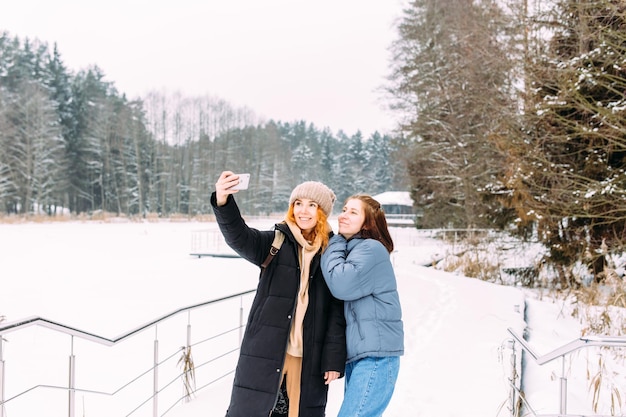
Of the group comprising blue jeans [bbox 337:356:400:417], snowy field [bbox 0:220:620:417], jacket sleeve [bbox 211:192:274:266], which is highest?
jacket sleeve [bbox 211:192:274:266]

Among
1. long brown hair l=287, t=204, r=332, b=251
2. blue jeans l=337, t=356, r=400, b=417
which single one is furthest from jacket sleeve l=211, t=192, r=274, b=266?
blue jeans l=337, t=356, r=400, b=417

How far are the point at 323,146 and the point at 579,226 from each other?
61.6 meters

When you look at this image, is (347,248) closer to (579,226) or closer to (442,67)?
(579,226)

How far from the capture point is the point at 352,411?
210 cm

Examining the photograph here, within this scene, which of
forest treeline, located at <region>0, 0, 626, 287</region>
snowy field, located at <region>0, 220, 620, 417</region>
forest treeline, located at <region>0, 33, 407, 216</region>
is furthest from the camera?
forest treeline, located at <region>0, 33, 407, 216</region>

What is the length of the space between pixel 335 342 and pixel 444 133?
16.9 m

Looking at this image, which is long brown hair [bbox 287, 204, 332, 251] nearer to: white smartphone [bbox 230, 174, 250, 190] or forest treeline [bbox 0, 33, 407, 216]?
white smartphone [bbox 230, 174, 250, 190]

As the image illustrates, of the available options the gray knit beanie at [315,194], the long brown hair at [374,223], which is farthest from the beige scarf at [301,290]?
the long brown hair at [374,223]

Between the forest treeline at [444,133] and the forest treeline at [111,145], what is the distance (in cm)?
15

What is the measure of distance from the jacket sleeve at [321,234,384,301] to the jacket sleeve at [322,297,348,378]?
0.46ft

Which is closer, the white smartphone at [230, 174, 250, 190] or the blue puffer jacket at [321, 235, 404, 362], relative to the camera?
the white smartphone at [230, 174, 250, 190]

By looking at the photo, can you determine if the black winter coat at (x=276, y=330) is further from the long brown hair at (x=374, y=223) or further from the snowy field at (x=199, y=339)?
the snowy field at (x=199, y=339)

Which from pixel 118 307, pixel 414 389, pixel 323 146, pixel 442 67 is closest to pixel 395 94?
pixel 442 67

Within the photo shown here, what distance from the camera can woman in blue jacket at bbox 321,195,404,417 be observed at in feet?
6.73
